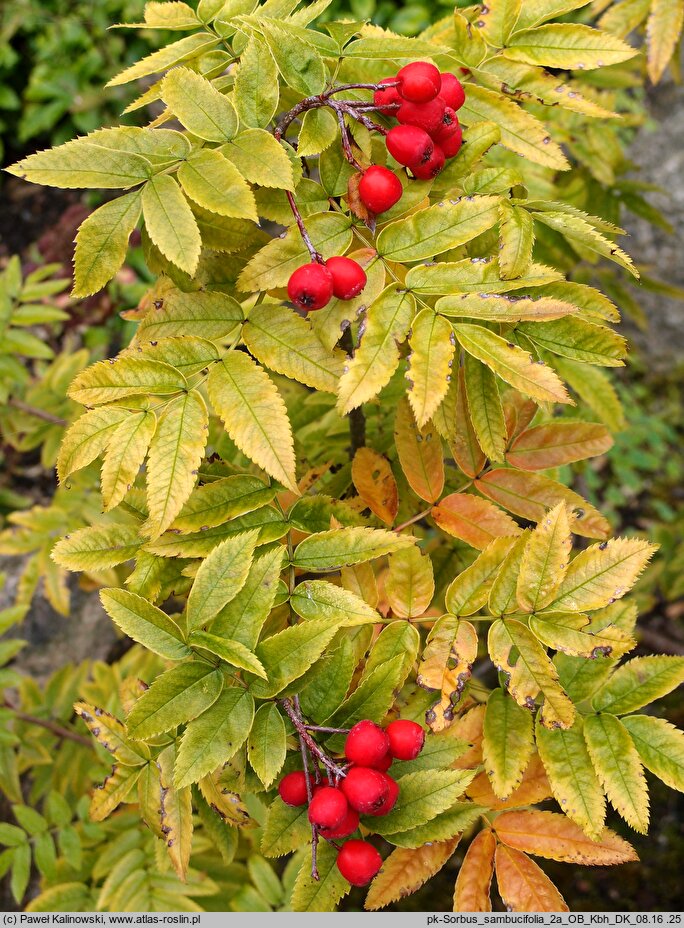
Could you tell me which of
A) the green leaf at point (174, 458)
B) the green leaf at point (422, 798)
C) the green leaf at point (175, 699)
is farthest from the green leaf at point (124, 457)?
the green leaf at point (422, 798)

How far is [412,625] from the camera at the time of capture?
4.04 feet

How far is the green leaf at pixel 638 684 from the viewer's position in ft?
3.95

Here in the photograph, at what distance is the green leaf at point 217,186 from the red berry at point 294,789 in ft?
2.50

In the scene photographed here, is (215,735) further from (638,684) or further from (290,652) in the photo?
(638,684)

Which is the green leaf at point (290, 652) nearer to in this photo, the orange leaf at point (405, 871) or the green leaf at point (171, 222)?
the orange leaf at point (405, 871)

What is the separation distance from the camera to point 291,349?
1170 millimetres

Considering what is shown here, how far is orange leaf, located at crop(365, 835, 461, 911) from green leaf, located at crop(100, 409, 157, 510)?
2.15ft

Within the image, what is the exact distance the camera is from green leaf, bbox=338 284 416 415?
1.05 meters

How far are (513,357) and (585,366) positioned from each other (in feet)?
3.27

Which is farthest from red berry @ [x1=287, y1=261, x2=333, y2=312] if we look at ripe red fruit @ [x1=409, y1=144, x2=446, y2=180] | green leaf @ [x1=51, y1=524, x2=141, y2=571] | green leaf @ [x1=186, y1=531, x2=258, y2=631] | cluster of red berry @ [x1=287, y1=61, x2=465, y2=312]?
green leaf @ [x1=51, y1=524, x2=141, y2=571]

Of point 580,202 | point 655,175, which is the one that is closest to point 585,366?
point 580,202

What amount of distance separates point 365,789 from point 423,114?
90 cm

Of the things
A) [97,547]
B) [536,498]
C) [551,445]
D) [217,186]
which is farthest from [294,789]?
[217,186]

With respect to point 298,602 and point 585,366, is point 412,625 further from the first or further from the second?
point 585,366
